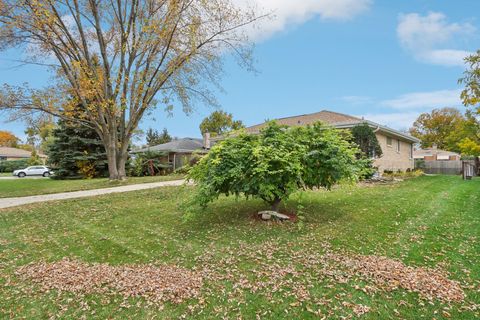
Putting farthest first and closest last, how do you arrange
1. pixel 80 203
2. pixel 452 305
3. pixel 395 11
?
1. pixel 395 11
2. pixel 80 203
3. pixel 452 305

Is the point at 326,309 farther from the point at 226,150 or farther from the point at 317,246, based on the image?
the point at 226,150

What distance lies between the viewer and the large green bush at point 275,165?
4871 millimetres

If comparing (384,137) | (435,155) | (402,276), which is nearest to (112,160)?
(402,276)

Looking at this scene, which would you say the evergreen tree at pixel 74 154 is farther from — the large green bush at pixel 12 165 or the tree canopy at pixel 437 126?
the tree canopy at pixel 437 126

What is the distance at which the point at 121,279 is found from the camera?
357 centimetres

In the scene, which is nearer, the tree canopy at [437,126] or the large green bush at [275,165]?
the large green bush at [275,165]

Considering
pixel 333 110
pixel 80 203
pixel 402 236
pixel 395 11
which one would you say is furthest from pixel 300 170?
pixel 333 110

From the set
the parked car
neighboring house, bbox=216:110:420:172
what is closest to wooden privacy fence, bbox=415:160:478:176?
neighboring house, bbox=216:110:420:172

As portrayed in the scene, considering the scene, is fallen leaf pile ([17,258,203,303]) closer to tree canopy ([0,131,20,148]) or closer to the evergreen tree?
the evergreen tree

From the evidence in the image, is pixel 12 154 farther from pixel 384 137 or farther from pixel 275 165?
pixel 275 165

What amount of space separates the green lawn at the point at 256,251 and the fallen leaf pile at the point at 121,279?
110 millimetres

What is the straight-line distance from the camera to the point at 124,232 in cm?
552

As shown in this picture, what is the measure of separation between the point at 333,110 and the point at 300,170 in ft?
47.8

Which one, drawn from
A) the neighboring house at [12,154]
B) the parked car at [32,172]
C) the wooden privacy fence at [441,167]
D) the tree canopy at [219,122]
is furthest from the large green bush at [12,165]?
the wooden privacy fence at [441,167]
